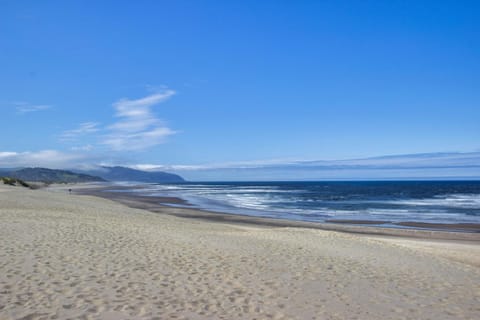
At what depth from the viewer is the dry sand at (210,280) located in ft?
22.6

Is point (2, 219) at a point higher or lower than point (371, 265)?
higher

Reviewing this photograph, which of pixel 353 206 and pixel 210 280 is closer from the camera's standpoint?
pixel 210 280

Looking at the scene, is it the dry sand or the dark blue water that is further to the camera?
the dark blue water

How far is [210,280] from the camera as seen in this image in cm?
882

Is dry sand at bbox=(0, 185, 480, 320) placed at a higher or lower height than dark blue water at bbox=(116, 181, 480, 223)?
higher

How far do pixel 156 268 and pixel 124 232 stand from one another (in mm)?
6191

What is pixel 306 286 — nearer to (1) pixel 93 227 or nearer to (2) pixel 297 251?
(2) pixel 297 251

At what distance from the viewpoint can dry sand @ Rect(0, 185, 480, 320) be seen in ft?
22.6

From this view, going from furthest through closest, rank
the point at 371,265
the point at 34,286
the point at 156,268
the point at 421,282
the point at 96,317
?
the point at 371,265 < the point at 421,282 < the point at 156,268 < the point at 34,286 < the point at 96,317

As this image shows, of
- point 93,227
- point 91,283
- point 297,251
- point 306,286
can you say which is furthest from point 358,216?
point 91,283

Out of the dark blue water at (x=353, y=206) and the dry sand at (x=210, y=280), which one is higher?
the dry sand at (x=210, y=280)

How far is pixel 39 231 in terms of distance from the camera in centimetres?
1355

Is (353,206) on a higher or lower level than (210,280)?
lower

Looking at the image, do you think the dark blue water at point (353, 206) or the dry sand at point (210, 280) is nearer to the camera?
the dry sand at point (210, 280)
